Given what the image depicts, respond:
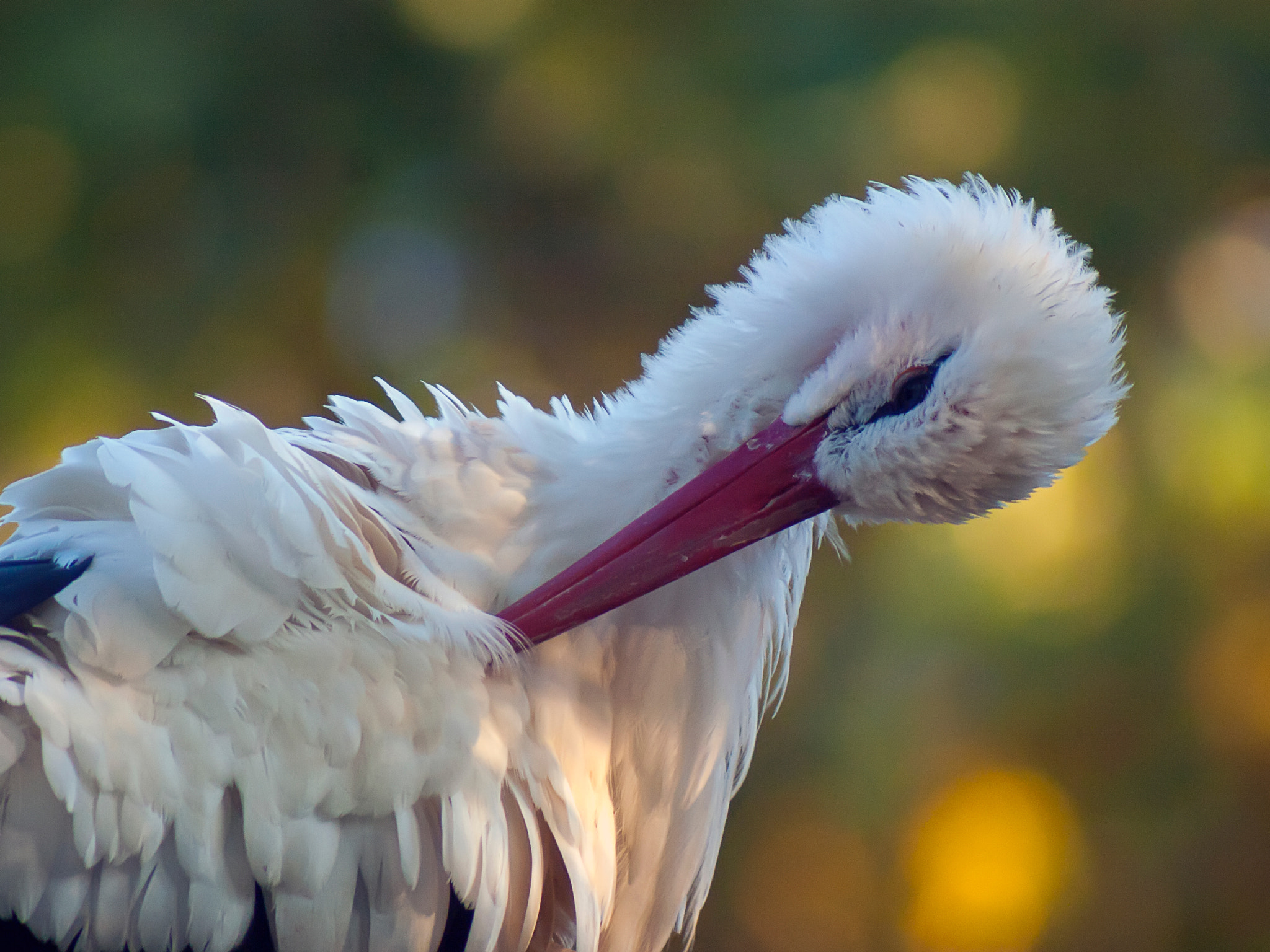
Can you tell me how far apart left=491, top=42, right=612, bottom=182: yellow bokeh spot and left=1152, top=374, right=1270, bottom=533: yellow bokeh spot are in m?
1.69

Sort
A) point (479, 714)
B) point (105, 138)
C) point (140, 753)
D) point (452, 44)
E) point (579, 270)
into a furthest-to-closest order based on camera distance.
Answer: point (579, 270) → point (452, 44) → point (105, 138) → point (479, 714) → point (140, 753)

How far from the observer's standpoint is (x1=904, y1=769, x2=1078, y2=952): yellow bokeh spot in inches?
124

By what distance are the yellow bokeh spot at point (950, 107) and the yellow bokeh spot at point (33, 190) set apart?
2.17 meters

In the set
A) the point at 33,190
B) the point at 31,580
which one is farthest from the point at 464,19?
the point at 31,580

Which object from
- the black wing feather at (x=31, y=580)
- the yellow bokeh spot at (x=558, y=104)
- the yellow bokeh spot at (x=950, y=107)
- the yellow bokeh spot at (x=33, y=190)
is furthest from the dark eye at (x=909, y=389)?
the yellow bokeh spot at (x=33, y=190)

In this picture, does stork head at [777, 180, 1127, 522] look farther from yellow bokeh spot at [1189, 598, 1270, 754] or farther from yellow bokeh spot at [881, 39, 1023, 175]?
yellow bokeh spot at [1189, 598, 1270, 754]

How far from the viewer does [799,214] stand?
3252 millimetres

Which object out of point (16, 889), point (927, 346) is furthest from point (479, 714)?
point (927, 346)

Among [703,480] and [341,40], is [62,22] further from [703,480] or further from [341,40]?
[703,480]

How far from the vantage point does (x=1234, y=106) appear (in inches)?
131

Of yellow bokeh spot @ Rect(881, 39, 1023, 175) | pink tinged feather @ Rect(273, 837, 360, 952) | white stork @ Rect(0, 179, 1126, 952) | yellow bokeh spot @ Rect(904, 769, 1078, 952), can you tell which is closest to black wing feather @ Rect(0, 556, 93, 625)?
white stork @ Rect(0, 179, 1126, 952)

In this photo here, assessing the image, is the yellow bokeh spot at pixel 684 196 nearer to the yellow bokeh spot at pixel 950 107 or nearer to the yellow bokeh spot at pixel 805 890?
the yellow bokeh spot at pixel 950 107

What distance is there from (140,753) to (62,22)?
2710mm

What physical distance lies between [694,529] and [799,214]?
2.26 metres
